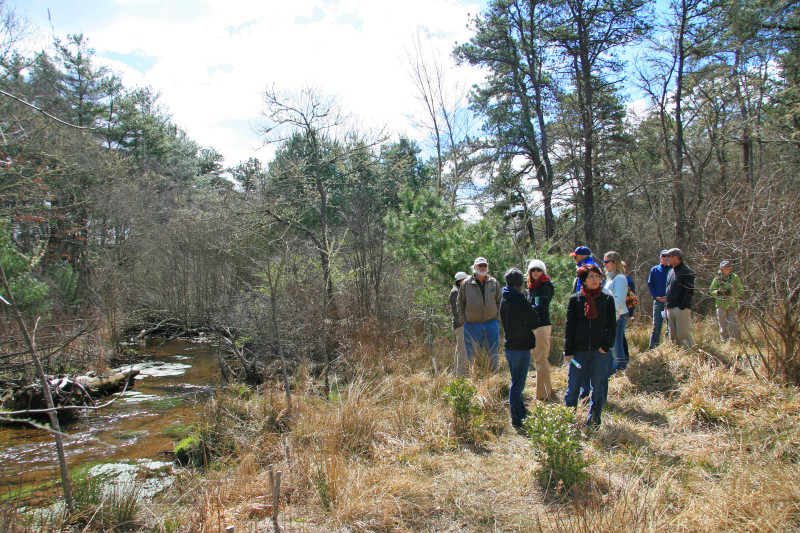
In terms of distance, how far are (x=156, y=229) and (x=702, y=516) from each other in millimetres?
20446

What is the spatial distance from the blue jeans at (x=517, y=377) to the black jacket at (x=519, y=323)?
0.07 meters

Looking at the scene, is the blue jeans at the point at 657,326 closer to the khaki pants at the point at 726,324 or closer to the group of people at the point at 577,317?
the group of people at the point at 577,317

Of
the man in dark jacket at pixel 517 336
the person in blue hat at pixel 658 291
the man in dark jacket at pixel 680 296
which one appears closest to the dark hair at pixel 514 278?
the man in dark jacket at pixel 517 336

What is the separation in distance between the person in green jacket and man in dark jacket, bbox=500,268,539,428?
2.42m

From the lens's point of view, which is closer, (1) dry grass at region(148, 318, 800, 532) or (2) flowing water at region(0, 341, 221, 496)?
(1) dry grass at region(148, 318, 800, 532)

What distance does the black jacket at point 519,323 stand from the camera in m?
4.63

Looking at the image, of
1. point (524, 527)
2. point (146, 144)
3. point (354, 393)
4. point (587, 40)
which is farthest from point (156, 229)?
point (524, 527)

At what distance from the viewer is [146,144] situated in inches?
1048

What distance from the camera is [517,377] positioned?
466cm

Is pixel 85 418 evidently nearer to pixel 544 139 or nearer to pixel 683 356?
pixel 683 356

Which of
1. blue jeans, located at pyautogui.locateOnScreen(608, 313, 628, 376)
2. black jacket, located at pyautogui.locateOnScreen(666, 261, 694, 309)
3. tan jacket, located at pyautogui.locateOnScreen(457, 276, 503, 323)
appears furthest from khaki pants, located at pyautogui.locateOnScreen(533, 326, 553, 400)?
black jacket, located at pyautogui.locateOnScreen(666, 261, 694, 309)

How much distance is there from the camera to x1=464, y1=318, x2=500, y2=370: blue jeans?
6094 mm

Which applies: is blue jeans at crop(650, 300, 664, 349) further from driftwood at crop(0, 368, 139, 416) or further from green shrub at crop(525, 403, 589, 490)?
driftwood at crop(0, 368, 139, 416)

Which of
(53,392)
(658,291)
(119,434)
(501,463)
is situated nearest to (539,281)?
(501,463)
